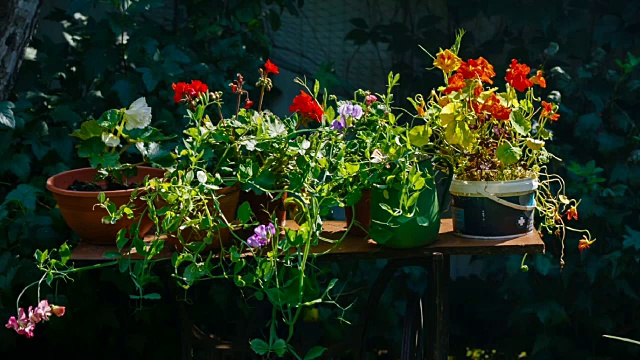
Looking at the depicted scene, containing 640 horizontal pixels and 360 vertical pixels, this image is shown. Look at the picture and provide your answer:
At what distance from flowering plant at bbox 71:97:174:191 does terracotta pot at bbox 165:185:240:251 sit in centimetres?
17

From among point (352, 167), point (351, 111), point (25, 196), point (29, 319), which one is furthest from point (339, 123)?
point (25, 196)

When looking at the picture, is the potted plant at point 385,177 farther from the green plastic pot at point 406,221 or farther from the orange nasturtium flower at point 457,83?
the orange nasturtium flower at point 457,83

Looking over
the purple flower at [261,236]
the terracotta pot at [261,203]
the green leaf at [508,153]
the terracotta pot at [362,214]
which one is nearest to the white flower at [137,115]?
the terracotta pot at [261,203]

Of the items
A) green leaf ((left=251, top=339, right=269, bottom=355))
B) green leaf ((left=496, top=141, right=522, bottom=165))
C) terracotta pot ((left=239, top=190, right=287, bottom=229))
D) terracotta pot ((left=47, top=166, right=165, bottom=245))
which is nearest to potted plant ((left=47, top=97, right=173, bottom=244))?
terracotta pot ((left=47, top=166, right=165, bottom=245))

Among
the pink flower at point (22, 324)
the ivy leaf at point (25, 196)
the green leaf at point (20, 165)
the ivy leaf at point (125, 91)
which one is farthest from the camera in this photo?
the ivy leaf at point (125, 91)

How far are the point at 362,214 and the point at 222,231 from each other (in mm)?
295

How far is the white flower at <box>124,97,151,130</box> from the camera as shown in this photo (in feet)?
5.77

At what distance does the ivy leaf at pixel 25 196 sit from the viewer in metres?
2.24

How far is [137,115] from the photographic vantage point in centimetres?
176

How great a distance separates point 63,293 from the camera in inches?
99.2

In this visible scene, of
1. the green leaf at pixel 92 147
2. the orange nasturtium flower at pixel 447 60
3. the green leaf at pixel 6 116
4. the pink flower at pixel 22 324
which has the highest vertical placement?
the orange nasturtium flower at pixel 447 60

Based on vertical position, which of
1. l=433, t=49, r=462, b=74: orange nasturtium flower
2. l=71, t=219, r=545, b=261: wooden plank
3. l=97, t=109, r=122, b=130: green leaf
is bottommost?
l=71, t=219, r=545, b=261: wooden plank

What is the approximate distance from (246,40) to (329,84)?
0.31 meters

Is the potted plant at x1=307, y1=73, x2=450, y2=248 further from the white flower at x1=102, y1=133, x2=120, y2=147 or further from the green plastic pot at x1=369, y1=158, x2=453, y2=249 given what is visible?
the white flower at x1=102, y1=133, x2=120, y2=147
